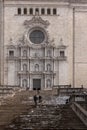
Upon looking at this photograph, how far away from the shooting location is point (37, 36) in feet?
229

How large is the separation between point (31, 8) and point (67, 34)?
6.77 m

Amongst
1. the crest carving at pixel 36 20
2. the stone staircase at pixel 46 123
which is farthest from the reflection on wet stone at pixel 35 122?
the crest carving at pixel 36 20

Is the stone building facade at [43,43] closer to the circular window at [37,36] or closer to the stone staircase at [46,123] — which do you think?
the circular window at [37,36]

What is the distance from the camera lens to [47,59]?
222 ft

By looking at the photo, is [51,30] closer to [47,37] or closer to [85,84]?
[47,37]

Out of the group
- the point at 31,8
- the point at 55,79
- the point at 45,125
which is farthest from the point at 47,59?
the point at 45,125

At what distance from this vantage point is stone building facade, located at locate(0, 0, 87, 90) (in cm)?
6750

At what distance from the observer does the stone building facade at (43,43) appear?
67.5 metres

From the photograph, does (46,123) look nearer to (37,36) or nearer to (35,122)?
(35,122)

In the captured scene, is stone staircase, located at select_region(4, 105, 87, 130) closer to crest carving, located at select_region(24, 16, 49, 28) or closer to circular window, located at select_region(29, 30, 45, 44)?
crest carving, located at select_region(24, 16, 49, 28)

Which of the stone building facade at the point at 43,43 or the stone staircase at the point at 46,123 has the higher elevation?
the stone building facade at the point at 43,43

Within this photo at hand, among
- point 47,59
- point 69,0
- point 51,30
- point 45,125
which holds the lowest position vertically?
point 45,125

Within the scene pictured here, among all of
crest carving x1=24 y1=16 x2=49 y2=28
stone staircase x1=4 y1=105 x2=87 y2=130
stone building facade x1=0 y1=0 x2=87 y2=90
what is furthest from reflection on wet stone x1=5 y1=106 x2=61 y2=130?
crest carving x1=24 y1=16 x2=49 y2=28

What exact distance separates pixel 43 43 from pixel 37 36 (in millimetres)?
2103
